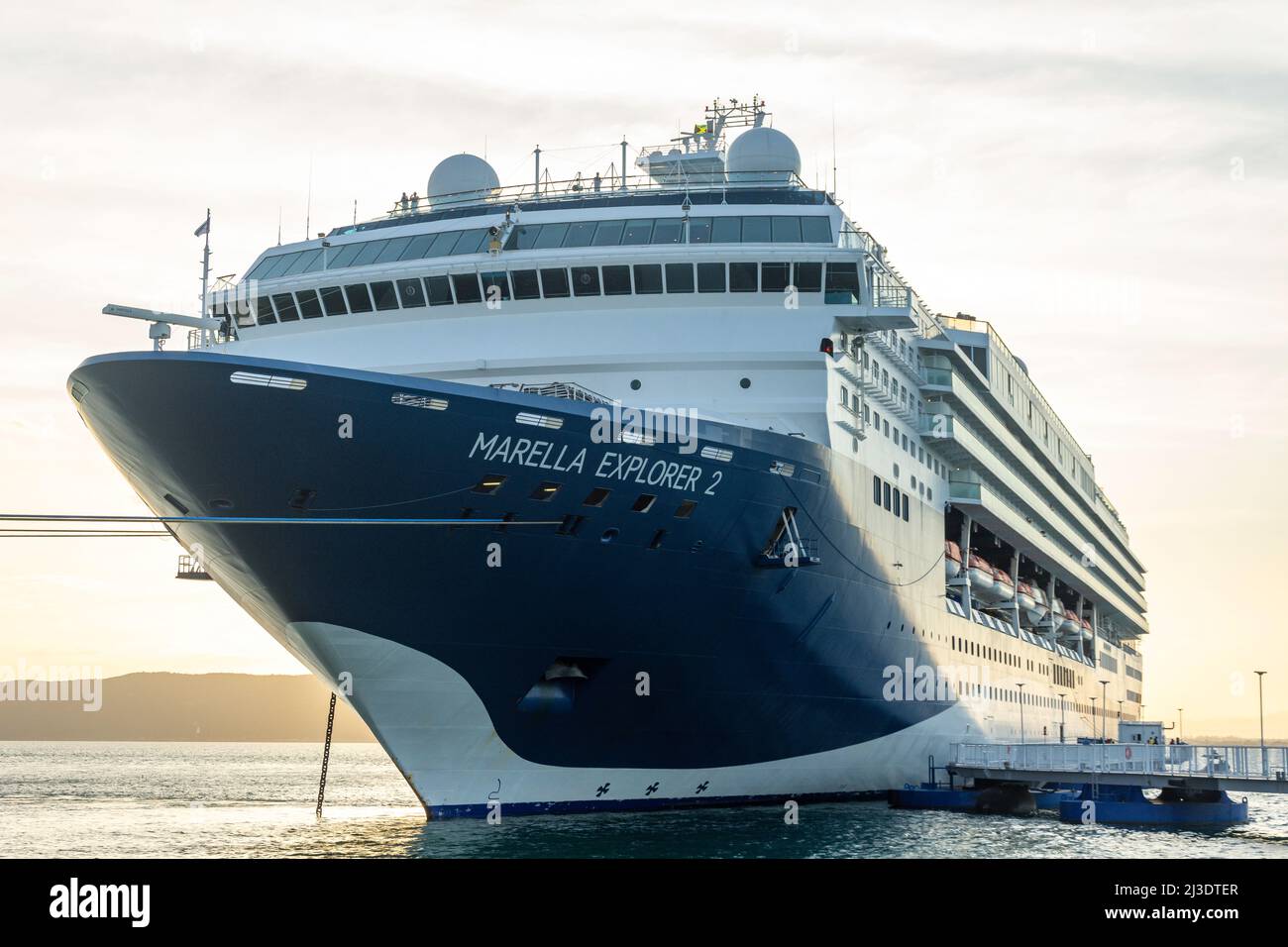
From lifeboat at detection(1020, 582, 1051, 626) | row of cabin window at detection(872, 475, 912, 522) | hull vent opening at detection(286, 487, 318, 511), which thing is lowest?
lifeboat at detection(1020, 582, 1051, 626)

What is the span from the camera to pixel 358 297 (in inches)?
1058

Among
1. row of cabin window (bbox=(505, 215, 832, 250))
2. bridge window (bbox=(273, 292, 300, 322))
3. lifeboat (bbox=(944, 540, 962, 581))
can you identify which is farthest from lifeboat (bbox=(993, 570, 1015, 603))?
bridge window (bbox=(273, 292, 300, 322))

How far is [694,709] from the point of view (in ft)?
76.6

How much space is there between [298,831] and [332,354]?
377 inches

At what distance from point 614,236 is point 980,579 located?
17.2 meters

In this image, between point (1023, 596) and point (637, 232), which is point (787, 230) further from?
point (1023, 596)

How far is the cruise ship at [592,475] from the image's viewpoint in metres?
19.4

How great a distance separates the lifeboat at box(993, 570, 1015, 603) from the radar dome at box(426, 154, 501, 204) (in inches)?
732

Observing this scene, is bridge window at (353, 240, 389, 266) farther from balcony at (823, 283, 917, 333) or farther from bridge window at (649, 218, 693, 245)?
balcony at (823, 283, 917, 333)

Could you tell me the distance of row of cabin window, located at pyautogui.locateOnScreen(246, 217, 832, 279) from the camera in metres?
26.8

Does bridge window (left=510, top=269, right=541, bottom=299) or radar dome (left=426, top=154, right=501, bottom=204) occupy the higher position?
radar dome (left=426, top=154, right=501, bottom=204)

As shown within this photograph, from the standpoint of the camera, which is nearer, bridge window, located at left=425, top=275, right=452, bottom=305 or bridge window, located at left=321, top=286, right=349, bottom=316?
bridge window, located at left=425, top=275, right=452, bottom=305
